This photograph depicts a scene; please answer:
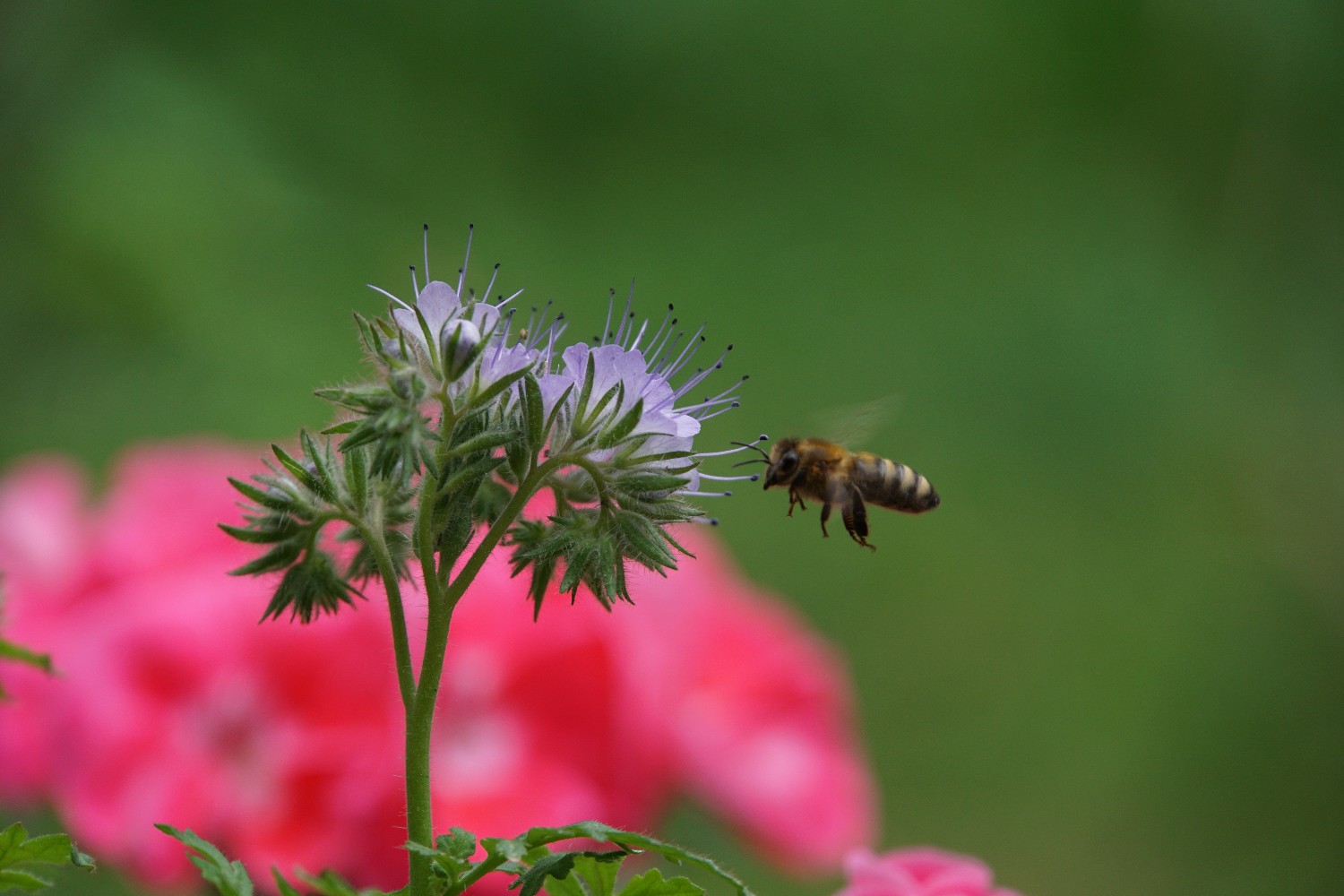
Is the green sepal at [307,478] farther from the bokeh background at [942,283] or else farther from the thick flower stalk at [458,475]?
the bokeh background at [942,283]

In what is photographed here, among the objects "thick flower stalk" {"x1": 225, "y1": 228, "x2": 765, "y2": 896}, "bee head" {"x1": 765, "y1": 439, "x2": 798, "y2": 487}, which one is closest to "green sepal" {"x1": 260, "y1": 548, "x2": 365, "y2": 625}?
"thick flower stalk" {"x1": 225, "y1": 228, "x2": 765, "y2": 896}

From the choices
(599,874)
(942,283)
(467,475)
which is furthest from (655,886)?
(942,283)

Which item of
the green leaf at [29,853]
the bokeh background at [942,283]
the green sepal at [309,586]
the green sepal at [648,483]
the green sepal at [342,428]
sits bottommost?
the green leaf at [29,853]

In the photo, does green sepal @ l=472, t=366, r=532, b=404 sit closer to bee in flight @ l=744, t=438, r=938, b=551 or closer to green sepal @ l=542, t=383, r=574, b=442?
green sepal @ l=542, t=383, r=574, b=442

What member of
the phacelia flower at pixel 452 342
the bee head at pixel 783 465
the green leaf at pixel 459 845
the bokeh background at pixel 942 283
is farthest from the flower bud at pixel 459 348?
the bokeh background at pixel 942 283

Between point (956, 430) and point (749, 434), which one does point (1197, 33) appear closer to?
point (956, 430)

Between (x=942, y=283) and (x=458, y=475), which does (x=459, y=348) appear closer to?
(x=458, y=475)
